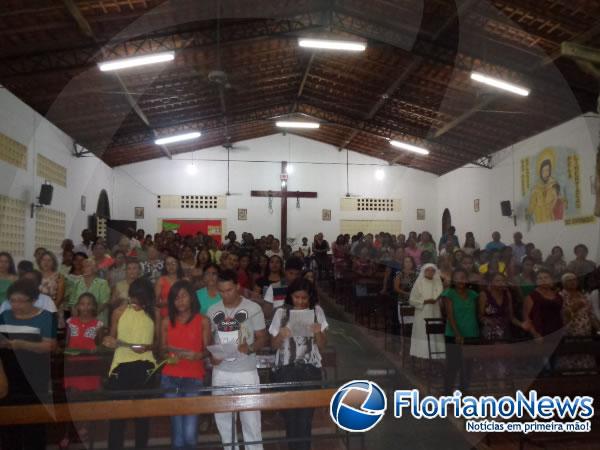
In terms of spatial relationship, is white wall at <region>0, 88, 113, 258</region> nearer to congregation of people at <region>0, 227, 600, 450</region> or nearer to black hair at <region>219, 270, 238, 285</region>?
congregation of people at <region>0, 227, 600, 450</region>

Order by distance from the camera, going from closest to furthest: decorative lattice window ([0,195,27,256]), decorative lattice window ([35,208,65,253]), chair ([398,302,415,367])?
chair ([398,302,415,367]) → decorative lattice window ([0,195,27,256]) → decorative lattice window ([35,208,65,253])

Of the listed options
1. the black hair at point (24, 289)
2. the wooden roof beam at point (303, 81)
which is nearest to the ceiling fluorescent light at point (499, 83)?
the wooden roof beam at point (303, 81)

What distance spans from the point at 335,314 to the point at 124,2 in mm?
6154

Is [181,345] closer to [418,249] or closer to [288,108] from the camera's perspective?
[418,249]

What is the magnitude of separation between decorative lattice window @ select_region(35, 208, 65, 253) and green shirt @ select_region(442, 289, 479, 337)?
8184 millimetres

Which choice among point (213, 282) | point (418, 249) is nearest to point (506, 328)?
point (213, 282)

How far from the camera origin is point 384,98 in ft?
40.3

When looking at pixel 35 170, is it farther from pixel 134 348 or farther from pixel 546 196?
pixel 546 196

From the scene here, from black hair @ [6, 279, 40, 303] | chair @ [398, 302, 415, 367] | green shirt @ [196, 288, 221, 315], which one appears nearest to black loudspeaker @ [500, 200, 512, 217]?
chair @ [398, 302, 415, 367]

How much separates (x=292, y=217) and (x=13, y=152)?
382 inches

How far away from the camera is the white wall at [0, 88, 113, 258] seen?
28.7 feet

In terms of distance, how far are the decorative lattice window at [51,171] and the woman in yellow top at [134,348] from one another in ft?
25.2

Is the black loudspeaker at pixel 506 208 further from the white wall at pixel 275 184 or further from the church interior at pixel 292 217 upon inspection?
the white wall at pixel 275 184

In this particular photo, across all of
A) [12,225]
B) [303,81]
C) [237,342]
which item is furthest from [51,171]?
[237,342]
